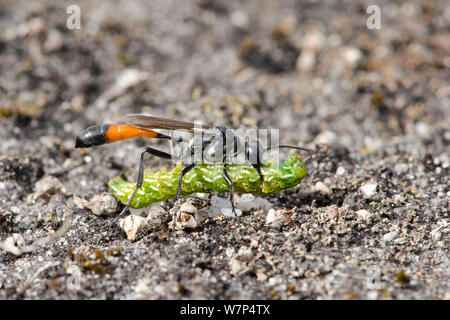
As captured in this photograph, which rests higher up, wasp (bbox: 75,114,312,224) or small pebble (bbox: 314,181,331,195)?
wasp (bbox: 75,114,312,224)

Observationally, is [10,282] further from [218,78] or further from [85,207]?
[218,78]

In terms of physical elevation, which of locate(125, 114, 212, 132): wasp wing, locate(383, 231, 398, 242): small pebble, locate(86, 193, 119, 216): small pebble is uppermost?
locate(125, 114, 212, 132): wasp wing

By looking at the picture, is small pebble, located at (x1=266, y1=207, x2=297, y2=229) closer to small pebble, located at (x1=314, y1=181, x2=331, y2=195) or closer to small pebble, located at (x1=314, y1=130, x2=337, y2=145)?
small pebble, located at (x1=314, y1=181, x2=331, y2=195)

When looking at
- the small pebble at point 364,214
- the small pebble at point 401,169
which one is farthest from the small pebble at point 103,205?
the small pebble at point 401,169

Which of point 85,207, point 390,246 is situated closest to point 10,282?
point 85,207

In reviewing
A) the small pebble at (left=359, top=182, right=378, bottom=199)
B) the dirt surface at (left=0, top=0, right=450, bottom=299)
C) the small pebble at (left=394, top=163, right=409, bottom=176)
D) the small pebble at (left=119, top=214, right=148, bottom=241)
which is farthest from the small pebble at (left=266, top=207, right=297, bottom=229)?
the small pebble at (left=394, top=163, right=409, bottom=176)

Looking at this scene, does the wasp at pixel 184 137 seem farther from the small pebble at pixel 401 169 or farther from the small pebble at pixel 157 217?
the small pebble at pixel 401 169
